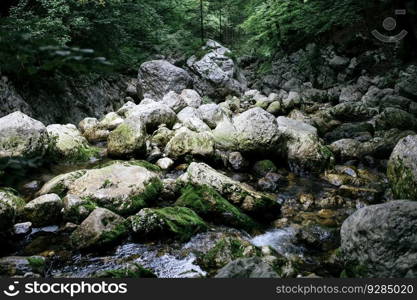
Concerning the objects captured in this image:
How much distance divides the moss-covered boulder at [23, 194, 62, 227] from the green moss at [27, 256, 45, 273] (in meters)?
1.45

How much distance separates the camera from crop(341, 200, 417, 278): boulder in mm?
3887

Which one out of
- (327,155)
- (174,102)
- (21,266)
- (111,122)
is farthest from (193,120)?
(21,266)

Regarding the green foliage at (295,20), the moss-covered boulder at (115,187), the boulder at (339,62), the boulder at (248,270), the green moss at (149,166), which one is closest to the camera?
the boulder at (248,270)

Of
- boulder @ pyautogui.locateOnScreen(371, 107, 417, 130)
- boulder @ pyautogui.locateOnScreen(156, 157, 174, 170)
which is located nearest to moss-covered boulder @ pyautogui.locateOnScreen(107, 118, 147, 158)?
boulder @ pyautogui.locateOnScreen(156, 157, 174, 170)

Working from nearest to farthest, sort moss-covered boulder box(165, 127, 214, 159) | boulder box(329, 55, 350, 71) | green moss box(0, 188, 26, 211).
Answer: green moss box(0, 188, 26, 211) → moss-covered boulder box(165, 127, 214, 159) → boulder box(329, 55, 350, 71)

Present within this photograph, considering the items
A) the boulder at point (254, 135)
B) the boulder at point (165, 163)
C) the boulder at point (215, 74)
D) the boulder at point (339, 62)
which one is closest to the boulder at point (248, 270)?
the boulder at point (165, 163)

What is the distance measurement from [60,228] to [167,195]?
221cm

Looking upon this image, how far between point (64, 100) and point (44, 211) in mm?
8349

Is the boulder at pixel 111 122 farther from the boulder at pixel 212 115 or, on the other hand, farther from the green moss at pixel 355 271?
the green moss at pixel 355 271

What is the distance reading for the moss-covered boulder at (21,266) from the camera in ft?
14.7

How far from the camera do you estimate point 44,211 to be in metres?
6.15

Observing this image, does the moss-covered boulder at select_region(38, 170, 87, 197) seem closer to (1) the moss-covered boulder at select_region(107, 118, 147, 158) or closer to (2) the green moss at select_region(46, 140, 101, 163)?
(2) the green moss at select_region(46, 140, 101, 163)

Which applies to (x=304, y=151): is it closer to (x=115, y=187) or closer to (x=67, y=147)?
(x=115, y=187)

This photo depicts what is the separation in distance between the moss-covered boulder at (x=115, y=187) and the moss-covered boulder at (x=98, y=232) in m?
0.78
